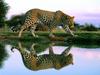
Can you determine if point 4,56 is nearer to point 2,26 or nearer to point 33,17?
point 33,17

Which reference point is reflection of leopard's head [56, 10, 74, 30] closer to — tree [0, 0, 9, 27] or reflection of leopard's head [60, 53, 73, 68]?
reflection of leopard's head [60, 53, 73, 68]

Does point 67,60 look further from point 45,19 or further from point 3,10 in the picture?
point 3,10

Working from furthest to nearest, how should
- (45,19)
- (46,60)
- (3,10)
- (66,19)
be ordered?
(3,10), (45,19), (66,19), (46,60)

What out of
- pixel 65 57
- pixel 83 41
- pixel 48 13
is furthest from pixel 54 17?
pixel 65 57

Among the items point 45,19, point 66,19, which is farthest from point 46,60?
point 45,19

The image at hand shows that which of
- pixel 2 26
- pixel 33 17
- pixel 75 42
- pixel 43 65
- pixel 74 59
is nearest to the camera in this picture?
pixel 43 65

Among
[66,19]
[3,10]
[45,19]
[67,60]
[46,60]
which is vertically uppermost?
[46,60]

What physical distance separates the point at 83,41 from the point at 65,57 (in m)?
7.82

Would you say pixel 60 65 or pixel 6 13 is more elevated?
pixel 60 65

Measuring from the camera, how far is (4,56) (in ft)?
54.3

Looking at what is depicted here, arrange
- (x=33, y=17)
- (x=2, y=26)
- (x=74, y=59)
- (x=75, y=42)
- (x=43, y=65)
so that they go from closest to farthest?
(x=43, y=65)
(x=74, y=59)
(x=75, y=42)
(x=33, y=17)
(x=2, y=26)

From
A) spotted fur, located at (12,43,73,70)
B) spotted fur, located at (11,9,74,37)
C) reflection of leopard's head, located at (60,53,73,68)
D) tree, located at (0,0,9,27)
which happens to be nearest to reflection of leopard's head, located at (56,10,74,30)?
spotted fur, located at (11,9,74,37)

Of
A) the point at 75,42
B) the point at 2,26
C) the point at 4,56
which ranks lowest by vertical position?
the point at 2,26

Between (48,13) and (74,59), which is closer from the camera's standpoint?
(74,59)
